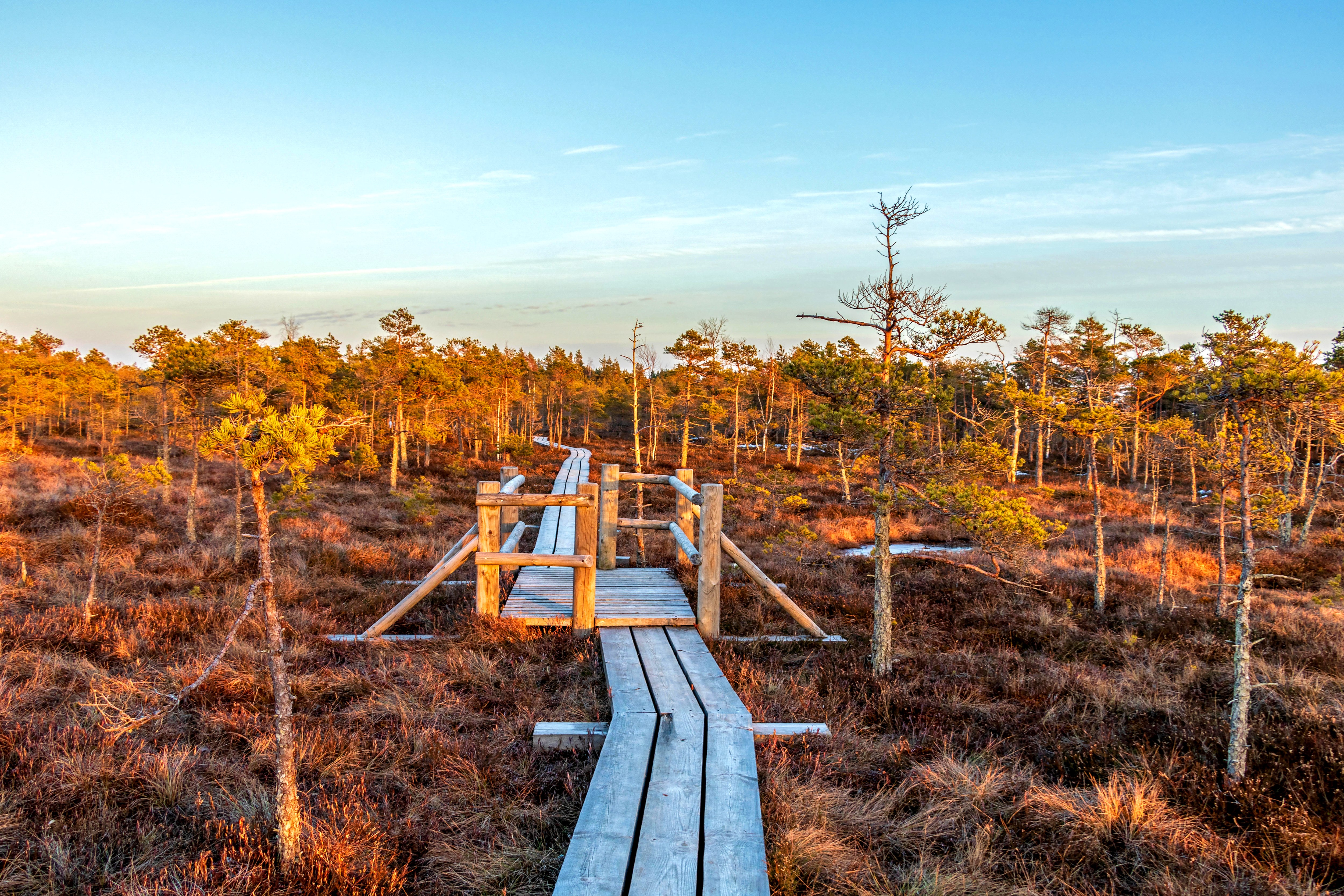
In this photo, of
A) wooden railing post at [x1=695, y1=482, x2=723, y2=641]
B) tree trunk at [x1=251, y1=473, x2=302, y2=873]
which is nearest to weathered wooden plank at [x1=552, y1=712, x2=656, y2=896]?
tree trunk at [x1=251, y1=473, x2=302, y2=873]

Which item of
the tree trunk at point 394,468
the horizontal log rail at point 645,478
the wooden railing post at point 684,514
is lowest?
the tree trunk at point 394,468

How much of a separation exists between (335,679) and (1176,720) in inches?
287

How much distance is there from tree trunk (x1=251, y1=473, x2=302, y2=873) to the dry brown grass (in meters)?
0.14

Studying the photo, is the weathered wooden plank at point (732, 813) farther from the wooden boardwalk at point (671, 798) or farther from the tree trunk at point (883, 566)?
the tree trunk at point (883, 566)

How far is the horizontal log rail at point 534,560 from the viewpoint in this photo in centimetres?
634

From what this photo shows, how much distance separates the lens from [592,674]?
573 centimetres

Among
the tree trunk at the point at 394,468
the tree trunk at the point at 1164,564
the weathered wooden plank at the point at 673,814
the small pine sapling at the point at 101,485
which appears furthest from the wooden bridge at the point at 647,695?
the tree trunk at the point at 394,468

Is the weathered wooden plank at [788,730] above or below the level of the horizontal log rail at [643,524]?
below

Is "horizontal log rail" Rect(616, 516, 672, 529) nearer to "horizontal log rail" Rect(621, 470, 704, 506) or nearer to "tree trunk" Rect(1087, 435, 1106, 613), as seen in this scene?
"horizontal log rail" Rect(621, 470, 704, 506)

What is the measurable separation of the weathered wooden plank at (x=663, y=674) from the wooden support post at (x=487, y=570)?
5.30 feet

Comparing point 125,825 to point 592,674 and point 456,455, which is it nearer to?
point 592,674

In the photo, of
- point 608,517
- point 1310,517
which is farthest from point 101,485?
point 1310,517

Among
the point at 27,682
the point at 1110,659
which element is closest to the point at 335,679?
the point at 27,682

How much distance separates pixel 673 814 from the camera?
338cm
